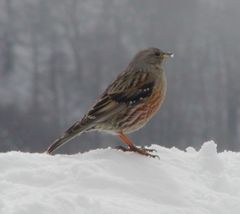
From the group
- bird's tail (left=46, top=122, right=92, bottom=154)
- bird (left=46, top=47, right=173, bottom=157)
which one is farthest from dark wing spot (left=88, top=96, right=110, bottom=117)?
bird's tail (left=46, top=122, right=92, bottom=154)

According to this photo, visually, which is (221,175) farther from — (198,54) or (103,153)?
(198,54)

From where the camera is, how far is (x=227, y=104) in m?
54.3

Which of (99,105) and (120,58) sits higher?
(120,58)

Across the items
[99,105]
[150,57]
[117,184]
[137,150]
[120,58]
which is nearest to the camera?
[117,184]

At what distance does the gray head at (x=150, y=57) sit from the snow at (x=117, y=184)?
114 centimetres

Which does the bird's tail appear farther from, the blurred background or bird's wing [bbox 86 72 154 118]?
the blurred background

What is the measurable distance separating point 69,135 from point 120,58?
1916 inches

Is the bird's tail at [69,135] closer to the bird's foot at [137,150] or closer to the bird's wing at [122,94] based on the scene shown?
the bird's wing at [122,94]

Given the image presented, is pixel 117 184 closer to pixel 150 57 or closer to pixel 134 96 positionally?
pixel 134 96

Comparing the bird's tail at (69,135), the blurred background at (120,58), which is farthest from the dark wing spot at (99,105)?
the blurred background at (120,58)

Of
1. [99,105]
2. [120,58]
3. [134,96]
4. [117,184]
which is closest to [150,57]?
[134,96]

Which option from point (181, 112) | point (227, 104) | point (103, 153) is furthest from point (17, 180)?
point (227, 104)

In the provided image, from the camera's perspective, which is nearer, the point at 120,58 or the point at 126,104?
the point at 126,104

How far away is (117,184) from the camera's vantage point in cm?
479
